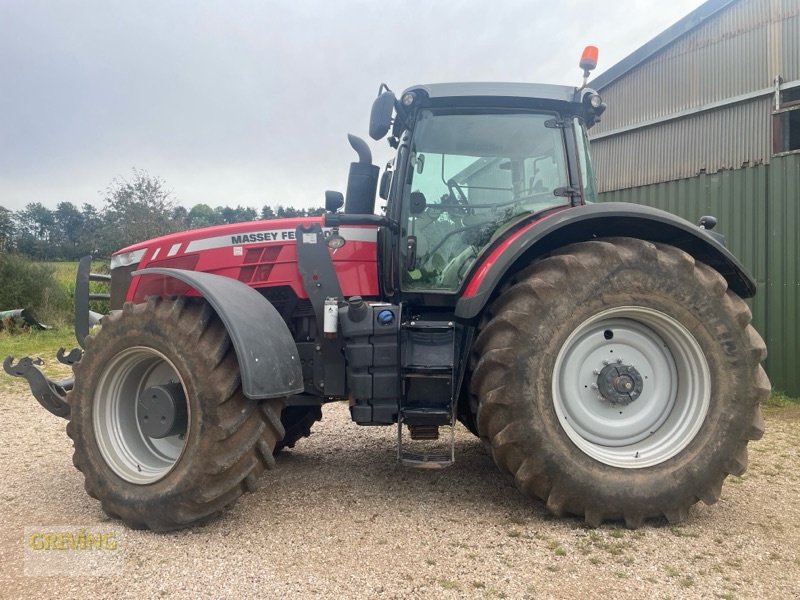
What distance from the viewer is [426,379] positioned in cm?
325

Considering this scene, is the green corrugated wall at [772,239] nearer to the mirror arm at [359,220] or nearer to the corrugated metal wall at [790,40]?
the corrugated metal wall at [790,40]

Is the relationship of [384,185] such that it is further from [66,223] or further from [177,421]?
[66,223]

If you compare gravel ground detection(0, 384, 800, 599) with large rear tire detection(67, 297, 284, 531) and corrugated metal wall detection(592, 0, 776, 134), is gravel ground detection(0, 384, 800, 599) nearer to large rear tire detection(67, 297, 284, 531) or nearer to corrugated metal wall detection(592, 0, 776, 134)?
large rear tire detection(67, 297, 284, 531)

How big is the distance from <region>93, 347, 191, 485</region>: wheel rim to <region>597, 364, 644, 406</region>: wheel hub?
2.19 meters

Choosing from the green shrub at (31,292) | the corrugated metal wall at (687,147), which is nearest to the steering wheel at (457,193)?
the corrugated metal wall at (687,147)

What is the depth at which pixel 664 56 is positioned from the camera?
10.4 m

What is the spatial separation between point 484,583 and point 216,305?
5.83ft

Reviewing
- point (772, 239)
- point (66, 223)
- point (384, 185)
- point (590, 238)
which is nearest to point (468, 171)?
point (384, 185)

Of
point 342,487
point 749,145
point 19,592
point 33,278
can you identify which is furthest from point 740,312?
point 33,278

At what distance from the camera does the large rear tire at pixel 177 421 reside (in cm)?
291

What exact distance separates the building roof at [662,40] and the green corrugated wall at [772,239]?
4604 millimetres

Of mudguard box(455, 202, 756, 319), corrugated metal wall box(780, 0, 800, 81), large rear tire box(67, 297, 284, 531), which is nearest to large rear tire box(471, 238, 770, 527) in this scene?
mudguard box(455, 202, 756, 319)

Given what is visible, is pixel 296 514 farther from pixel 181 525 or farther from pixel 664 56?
pixel 664 56

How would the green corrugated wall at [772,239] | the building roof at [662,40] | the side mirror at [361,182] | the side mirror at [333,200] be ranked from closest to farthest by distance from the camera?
the side mirror at [333,200]
the side mirror at [361,182]
the green corrugated wall at [772,239]
the building roof at [662,40]
